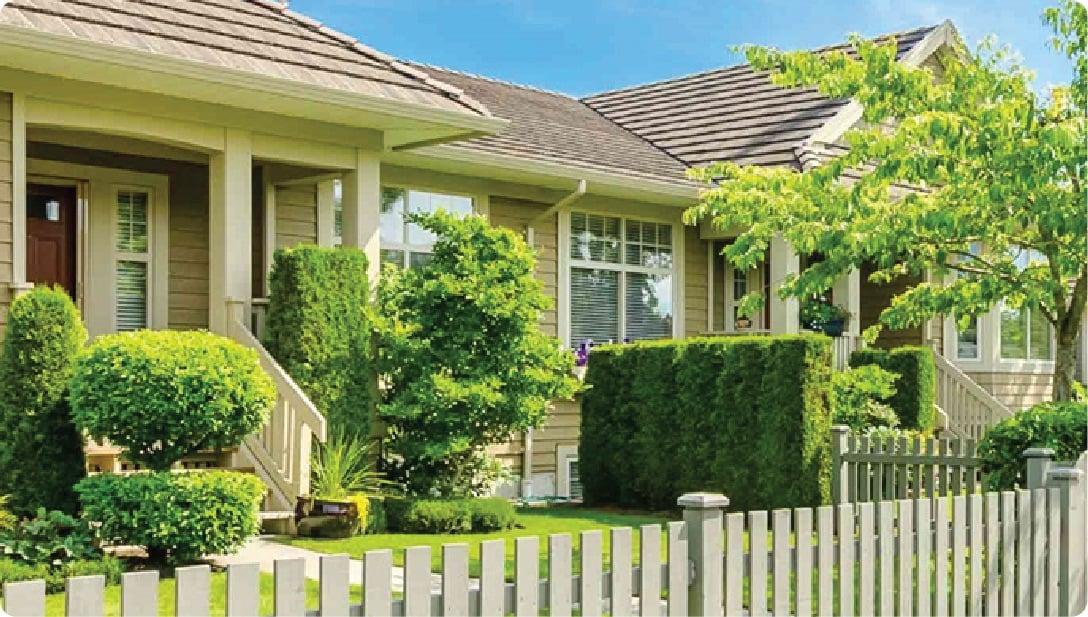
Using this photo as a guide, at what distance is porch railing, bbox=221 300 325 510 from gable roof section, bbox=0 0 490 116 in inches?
101

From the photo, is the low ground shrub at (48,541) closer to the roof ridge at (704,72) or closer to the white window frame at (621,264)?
the white window frame at (621,264)

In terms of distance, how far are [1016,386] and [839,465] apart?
10788mm

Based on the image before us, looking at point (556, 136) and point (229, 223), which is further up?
point (556, 136)

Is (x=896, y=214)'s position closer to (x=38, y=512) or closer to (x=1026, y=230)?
(x=1026, y=230)

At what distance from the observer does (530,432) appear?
51.1 ft

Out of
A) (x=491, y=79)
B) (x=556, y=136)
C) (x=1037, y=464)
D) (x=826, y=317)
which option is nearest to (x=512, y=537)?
(x=1037, y=464)

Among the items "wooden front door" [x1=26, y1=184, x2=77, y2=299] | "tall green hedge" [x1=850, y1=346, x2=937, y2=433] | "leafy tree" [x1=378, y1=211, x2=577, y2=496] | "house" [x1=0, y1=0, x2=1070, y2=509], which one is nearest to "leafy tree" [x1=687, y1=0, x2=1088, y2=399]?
"leafy tree" [x1=378, y1=211, x2=577, y2=496]

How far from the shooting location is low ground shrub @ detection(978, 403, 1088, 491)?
8758mm

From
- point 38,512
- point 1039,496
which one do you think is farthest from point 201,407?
point 1039,496

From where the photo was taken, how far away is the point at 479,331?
1175 cm

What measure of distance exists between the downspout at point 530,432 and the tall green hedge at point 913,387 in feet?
14.9

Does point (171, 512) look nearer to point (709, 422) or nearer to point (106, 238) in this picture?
point (106, 238)

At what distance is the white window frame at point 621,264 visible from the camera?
1664 centimetres

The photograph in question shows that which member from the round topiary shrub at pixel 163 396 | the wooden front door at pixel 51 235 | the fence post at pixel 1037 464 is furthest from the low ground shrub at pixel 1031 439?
the wooden front door at pixel 51 235
